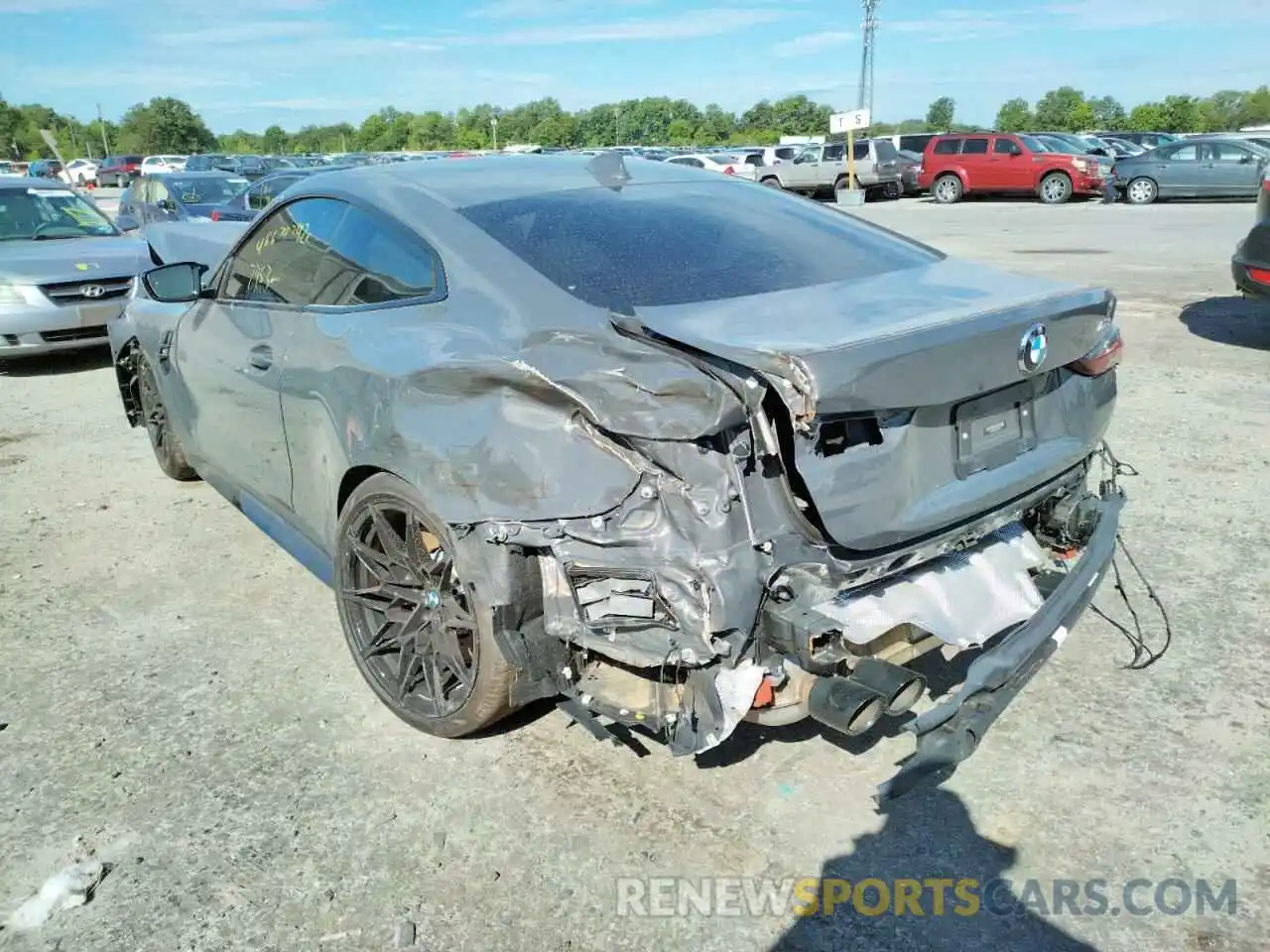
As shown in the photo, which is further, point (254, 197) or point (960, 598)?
point (254, 197)

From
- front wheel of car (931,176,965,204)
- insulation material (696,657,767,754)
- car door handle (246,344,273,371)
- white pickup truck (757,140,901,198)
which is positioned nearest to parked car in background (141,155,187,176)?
white pickup truck (757,140,901,198)

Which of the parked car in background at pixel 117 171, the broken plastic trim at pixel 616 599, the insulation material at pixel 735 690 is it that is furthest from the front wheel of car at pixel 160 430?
the parked car in background at pixel 117 171

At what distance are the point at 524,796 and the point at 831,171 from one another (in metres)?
28.2

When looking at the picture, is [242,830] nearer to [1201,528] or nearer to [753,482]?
[753,482]

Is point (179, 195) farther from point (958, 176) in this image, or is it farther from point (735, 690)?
point (958, 176)

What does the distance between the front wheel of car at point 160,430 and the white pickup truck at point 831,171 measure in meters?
25.1

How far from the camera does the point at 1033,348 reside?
2.67m

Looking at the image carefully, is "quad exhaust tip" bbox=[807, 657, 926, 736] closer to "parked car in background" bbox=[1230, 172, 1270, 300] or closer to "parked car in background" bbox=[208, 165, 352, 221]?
"parked car in background" bbox=[1230, 172, 1270, 300]

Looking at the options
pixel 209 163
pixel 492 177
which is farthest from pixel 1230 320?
pixel 209 163

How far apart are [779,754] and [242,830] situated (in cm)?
154

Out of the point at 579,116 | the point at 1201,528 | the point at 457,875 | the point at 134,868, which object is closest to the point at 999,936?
the point at 457,875

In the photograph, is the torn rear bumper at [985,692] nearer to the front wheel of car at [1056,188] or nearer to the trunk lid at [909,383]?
the trunk lid at [909,383]

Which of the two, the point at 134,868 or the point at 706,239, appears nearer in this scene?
the point at 134,868

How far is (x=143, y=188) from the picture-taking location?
51.2ft
